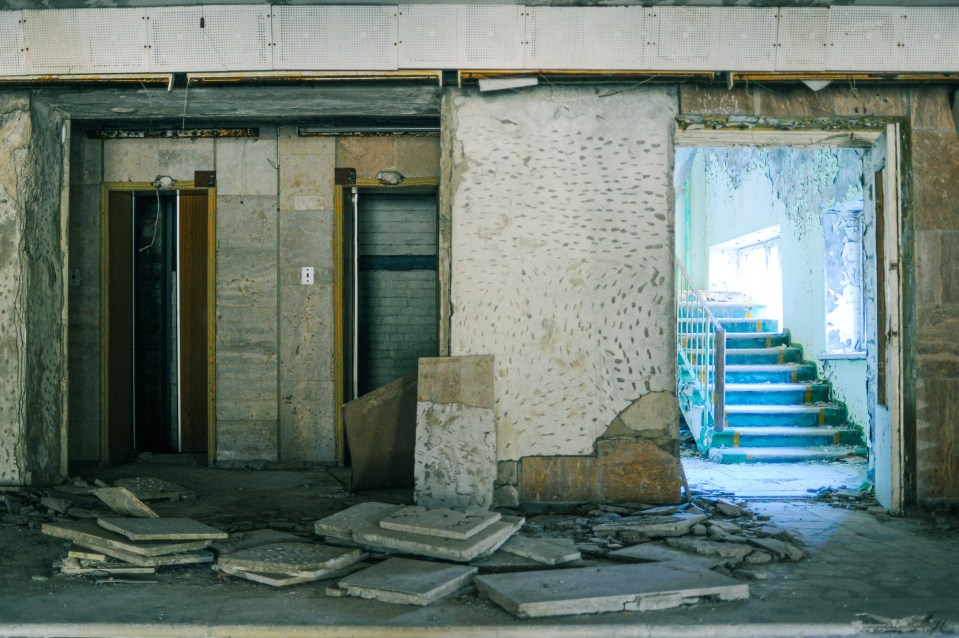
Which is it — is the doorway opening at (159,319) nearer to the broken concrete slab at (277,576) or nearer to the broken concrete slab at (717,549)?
the broken concrete slab at (277,576)

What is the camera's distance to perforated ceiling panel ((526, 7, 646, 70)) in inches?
174

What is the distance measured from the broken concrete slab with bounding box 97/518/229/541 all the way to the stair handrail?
3772 millimetres

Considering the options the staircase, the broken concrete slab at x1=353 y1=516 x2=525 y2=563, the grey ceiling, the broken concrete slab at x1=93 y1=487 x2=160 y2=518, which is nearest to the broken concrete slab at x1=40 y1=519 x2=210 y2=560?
the broken concrete slab at x1=93 y1=487 x2=160 y2=518

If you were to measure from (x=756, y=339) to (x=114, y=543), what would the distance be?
249 inches

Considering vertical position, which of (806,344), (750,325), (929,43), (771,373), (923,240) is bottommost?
(771,373)

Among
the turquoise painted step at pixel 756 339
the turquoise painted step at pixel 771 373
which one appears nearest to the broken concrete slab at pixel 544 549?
the turquoise painted step at pixel 771 373

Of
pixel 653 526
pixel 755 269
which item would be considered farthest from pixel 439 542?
pixel 755 269

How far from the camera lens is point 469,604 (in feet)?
9.66

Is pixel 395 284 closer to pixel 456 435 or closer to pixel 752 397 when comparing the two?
pixel 456 435

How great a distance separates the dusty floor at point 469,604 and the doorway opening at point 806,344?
110 centimetres

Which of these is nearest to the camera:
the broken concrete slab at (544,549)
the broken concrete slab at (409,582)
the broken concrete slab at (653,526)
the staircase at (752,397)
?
the broken concrete slab at (409,582)

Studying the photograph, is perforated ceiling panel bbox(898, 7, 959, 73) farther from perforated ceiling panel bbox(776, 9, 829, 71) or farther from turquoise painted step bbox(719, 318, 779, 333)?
turquoise painted step bbox(719, 318, 779, 333)

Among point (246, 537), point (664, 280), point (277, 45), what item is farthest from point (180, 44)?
point (664, 280)

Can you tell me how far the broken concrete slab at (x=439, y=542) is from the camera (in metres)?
3.36
